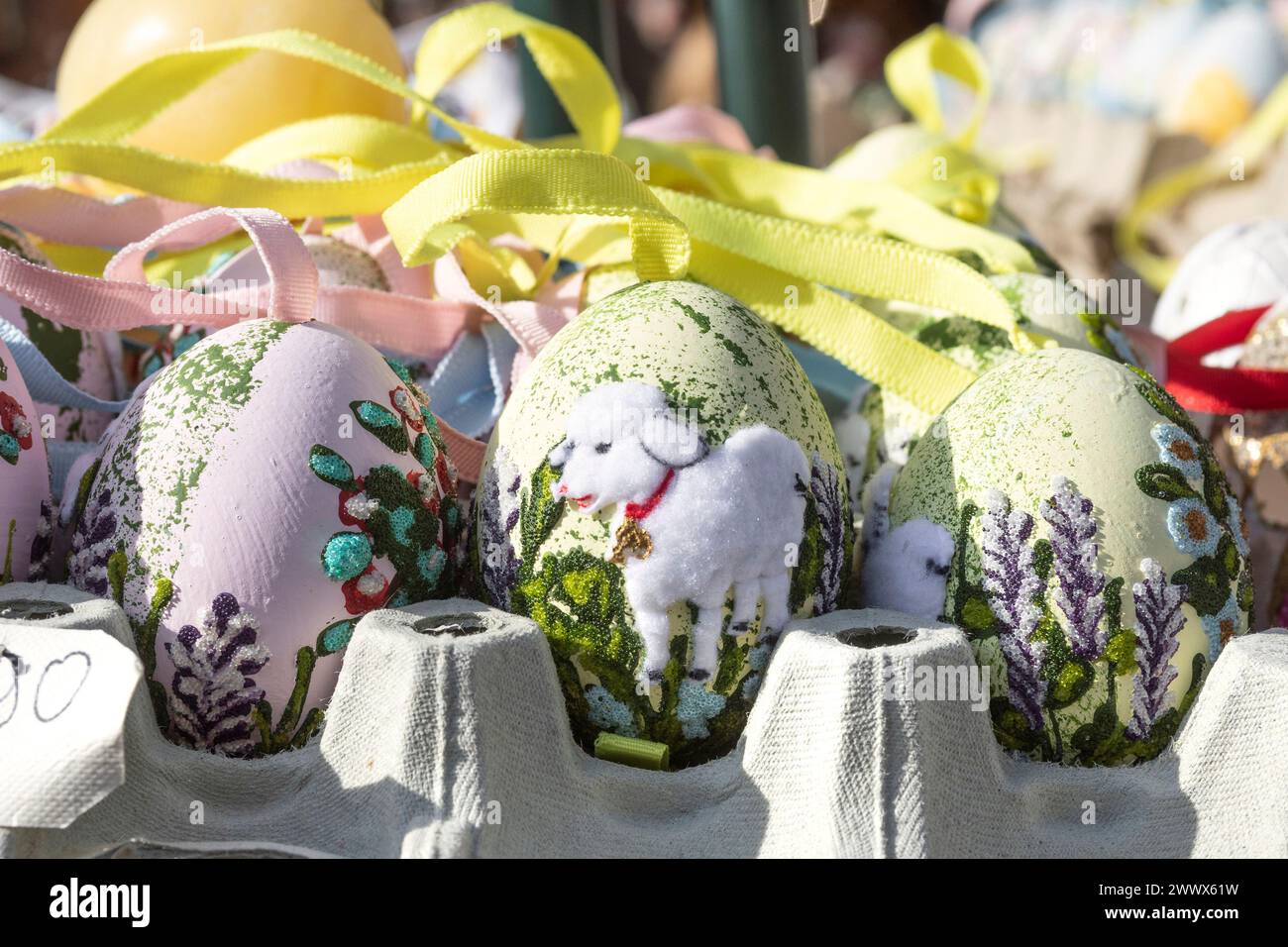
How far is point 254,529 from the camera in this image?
757mm

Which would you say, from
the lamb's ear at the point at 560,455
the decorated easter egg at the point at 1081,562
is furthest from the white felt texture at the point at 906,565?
the lamb's ear at the point at 560,455

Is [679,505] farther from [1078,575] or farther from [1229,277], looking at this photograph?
[1229,277]

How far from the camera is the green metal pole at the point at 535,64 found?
1649mm

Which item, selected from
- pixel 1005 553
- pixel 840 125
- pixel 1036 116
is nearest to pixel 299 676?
pixel 1005 553

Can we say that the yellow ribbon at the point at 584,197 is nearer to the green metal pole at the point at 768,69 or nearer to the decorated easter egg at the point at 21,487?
the decorated easter egg at the point at 21,487

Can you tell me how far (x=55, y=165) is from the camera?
101 centimetres

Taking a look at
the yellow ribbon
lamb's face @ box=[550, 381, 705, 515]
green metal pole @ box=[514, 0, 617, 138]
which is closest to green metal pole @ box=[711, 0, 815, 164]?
green metal pole @ box=[514, 0, 617, 138]

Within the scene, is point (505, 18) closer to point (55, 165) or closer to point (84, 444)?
point (55, 165)

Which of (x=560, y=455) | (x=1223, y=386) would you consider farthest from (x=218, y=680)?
(x=1223, y=386)

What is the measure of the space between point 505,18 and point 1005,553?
68 centimetres

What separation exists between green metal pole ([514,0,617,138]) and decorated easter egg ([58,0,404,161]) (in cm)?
36

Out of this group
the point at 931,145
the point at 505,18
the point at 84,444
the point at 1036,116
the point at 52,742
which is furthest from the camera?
the point at 1036,116

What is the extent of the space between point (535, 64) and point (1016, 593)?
3.58 feet

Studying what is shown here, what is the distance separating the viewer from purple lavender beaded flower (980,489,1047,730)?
78 centimetres
